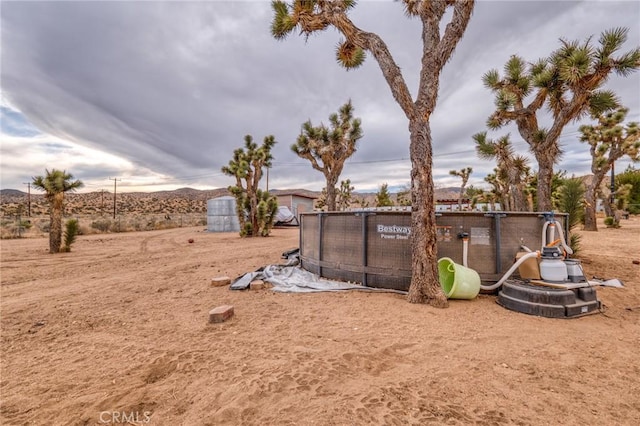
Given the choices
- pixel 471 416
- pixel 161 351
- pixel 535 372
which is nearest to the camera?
pixel 471 416

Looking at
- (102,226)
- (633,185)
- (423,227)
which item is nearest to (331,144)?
(423,227)

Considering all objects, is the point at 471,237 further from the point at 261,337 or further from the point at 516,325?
the point at 261,337

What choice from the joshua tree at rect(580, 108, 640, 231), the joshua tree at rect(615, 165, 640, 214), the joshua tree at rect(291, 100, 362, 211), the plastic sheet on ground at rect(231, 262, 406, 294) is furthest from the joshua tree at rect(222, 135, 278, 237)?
the joshua tree at rect(615, 165, 640, 214)

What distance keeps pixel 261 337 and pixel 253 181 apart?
47.2 ft

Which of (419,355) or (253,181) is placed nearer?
(419,355)

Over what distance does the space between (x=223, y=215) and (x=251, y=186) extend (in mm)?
7095

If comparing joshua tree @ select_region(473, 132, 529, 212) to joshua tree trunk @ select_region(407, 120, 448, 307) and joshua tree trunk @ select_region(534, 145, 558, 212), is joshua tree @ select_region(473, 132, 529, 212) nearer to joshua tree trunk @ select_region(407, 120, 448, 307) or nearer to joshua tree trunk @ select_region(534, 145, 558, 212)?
joshua tree trunk @ select_region(534, 145, 558, 212)

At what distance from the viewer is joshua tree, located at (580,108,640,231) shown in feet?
50.4

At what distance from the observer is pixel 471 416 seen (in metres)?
1.98

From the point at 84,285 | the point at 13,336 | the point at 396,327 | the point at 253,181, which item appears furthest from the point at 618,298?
the point at 253,181

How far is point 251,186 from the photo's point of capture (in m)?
17.0

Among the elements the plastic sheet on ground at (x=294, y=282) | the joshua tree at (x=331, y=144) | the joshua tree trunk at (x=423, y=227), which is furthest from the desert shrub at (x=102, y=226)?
the joshua tree trunk at (x=423, y=227)

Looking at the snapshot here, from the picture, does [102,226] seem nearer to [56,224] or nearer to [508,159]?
[56,224]

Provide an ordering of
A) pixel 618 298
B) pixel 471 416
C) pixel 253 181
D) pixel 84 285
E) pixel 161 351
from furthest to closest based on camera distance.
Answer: pixel 253 181, pixel 84 285, pixel 618 298, pixel 161 351, pixel 471 416
